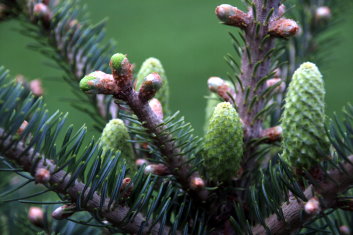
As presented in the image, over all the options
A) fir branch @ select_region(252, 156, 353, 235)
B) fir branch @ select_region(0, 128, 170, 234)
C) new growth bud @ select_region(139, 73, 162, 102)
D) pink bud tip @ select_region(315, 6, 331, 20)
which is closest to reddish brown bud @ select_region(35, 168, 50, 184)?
fir branch @ select_region(0, 128, 170, 234)

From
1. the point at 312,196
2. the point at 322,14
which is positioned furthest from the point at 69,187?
the point at 322,14

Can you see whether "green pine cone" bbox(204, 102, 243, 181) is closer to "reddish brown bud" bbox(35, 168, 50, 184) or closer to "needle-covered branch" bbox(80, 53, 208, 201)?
"needle-covered branch" bbox(80, 53, 208, 201)

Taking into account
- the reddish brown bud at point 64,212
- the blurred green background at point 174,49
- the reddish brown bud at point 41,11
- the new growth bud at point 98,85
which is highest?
the blurred green background at point 174,49

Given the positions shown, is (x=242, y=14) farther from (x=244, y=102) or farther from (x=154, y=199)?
(x=154, y=199)

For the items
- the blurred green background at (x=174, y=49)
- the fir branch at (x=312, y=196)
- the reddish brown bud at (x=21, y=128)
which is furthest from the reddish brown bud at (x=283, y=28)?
the blurred green background at (x=174, y=49)

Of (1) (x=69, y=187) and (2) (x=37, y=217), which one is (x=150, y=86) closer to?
(1) (x=69, y=187)

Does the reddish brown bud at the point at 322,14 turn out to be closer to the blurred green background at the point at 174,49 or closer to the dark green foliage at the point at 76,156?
the dark green foliage at the point at 76,156

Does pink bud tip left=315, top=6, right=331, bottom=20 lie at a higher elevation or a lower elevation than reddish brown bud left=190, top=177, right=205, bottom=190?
higher

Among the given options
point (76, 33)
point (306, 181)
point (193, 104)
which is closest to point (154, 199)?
point (306, 181)
